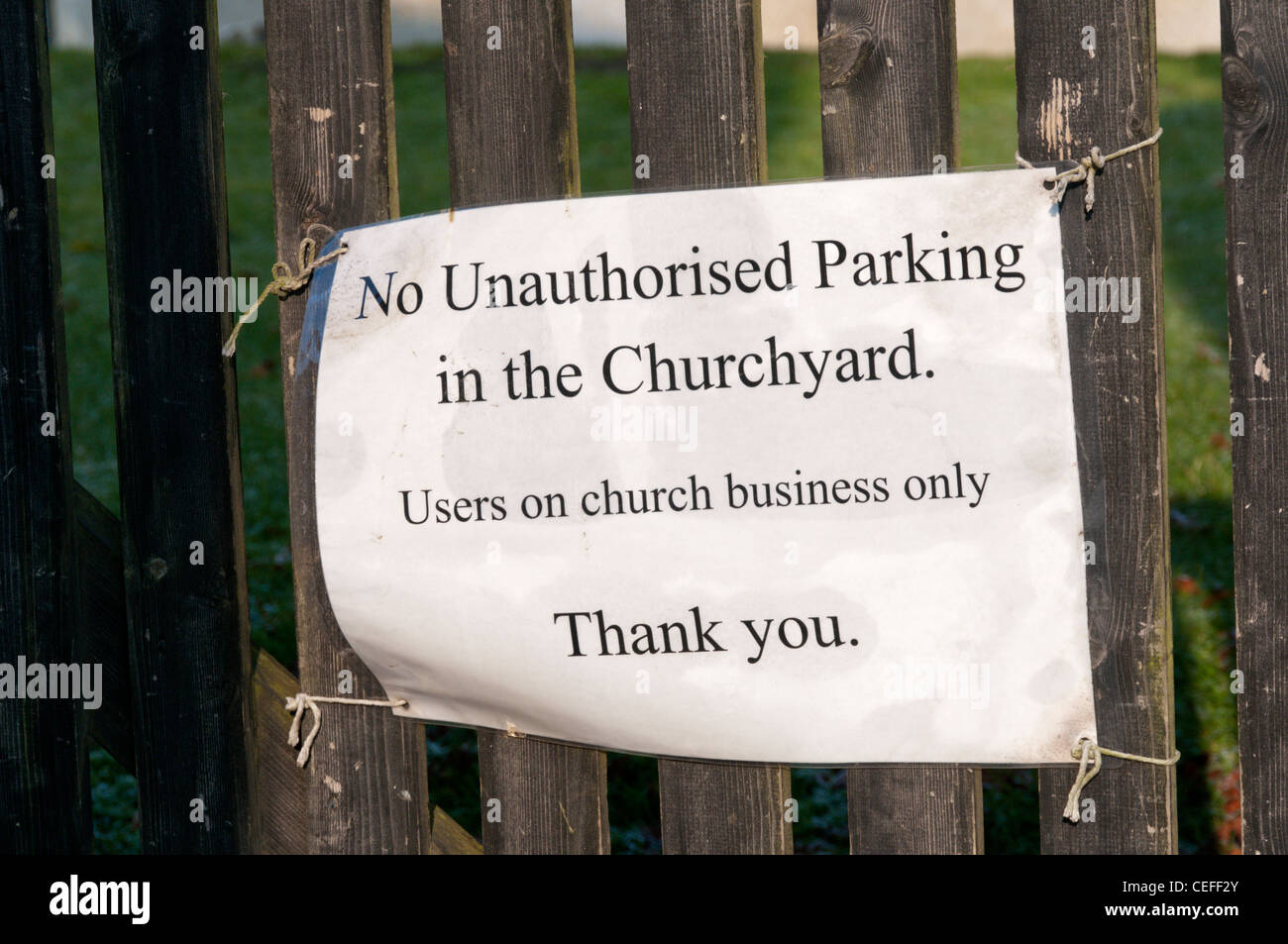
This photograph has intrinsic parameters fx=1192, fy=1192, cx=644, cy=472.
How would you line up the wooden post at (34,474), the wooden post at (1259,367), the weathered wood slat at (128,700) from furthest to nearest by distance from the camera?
the weathered wood slat at (128,700) < the wooden post at (34,474) < the wooden post at (1259,367)

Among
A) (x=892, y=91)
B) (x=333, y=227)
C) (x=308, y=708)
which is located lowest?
(x=308, y=708)

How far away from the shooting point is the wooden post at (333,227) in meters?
2.03

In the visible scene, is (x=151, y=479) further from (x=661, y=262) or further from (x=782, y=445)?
(x=782, y=445)

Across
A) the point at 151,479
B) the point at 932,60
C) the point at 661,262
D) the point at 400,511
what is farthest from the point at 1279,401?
the point at 151,479

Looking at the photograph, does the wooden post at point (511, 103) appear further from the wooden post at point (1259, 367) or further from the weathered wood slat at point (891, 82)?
the wooden post at point (1259, 367)

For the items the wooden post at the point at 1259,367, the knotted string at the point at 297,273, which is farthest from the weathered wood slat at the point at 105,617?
the wooden post at the point at 1259,367

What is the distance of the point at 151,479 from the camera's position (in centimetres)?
210

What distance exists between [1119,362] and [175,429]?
1584mm

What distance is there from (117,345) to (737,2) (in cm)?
121

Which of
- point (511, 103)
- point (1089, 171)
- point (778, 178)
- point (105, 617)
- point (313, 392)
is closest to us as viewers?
point (1089, 171)

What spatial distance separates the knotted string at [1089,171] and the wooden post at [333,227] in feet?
3.55

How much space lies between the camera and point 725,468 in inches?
75.9

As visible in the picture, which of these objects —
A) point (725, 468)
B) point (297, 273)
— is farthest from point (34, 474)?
point (725, 468)
